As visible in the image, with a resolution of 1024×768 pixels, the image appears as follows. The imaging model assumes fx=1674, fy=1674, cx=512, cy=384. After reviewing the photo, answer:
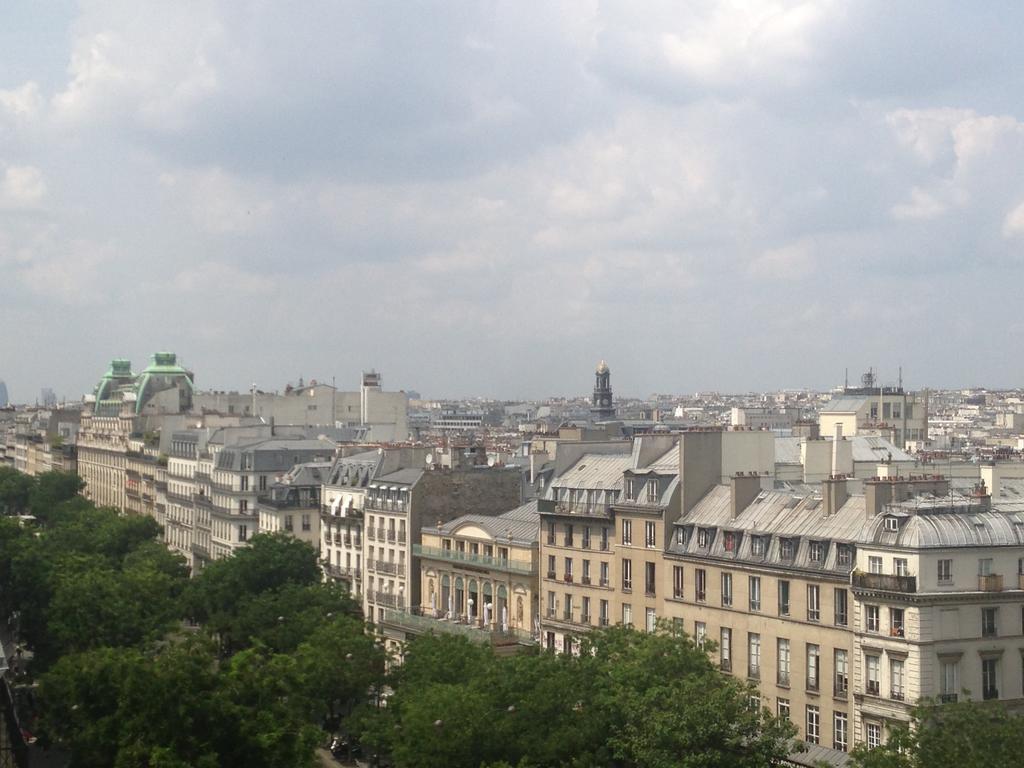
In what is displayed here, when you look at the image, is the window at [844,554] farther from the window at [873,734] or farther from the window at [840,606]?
the window at [873,734]

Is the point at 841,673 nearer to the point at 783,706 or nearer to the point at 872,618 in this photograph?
the point at 872,618

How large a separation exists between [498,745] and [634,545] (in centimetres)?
2237

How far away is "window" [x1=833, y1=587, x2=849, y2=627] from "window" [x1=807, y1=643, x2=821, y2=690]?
165 cm

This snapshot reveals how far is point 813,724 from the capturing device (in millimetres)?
62062

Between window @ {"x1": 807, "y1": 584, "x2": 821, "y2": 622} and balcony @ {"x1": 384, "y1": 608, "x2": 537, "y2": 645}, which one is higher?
window @ {"x1": 807, "y1": 584, "x2": 821, "y2": 622}

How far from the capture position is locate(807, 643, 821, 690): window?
6250cm

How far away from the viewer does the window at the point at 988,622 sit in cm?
5812

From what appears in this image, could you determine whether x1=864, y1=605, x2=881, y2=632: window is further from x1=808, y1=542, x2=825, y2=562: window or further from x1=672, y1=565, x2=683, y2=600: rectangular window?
x1=672, y1=565, x2=683, y2=600: rectangular window

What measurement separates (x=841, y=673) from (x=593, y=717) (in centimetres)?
1096

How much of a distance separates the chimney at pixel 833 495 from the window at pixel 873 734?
9364 mm

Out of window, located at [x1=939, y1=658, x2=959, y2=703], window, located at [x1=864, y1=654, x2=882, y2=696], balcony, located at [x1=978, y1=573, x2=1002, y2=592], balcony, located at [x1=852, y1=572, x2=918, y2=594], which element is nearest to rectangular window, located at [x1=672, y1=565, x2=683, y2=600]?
balcony, located at [x1=852, y1=572, x2=918, y2=594]

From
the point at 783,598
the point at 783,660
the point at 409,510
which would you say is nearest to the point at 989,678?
the point at 783,660

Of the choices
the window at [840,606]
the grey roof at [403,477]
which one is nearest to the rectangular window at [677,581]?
the window at [840,606]

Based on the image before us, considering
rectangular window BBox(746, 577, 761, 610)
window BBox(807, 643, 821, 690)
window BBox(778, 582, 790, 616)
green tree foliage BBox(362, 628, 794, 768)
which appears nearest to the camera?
green tree foliage BBox(362, 628, 794, 768)
